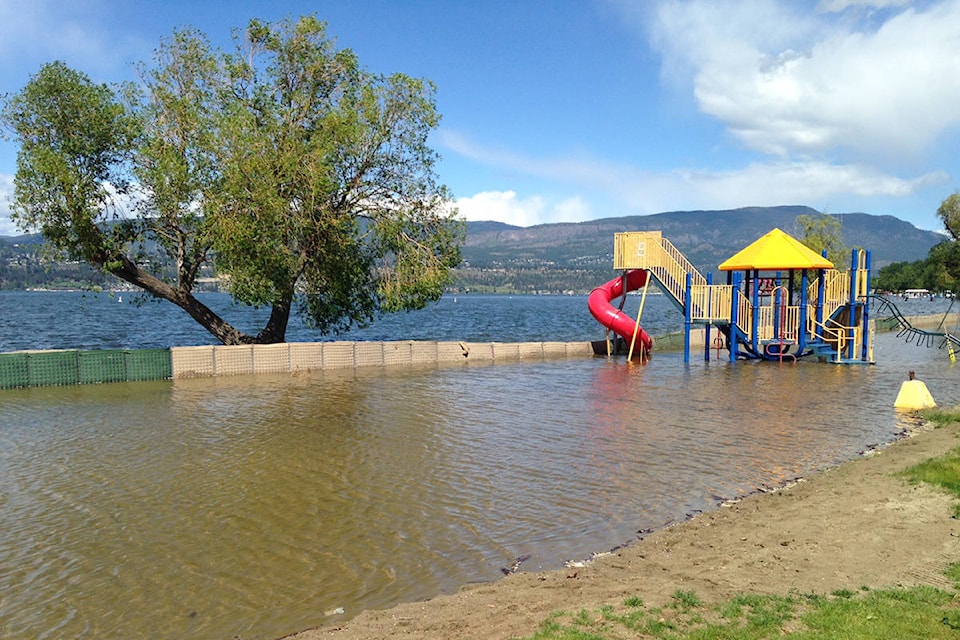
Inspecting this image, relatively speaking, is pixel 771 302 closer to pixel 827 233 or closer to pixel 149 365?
pixel 827 233

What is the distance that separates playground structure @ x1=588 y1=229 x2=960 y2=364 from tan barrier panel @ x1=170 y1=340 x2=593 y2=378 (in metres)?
5.75

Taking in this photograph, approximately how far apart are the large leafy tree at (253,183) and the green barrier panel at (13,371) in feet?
15.5

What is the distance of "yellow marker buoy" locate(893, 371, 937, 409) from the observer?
1927 cm

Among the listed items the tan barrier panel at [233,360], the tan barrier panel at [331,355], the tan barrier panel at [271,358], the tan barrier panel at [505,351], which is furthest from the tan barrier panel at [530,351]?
the tan barrier panel at [233,360]

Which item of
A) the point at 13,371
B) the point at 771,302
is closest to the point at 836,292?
the point at 771,302

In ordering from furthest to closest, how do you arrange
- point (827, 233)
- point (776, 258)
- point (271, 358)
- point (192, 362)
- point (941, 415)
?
point (827, 233), point (776, 258), point (271, 358), point (192, 362), point (941, 415)

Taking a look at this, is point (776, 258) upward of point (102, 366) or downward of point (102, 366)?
upward

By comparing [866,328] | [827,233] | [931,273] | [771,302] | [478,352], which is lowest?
[478,352]

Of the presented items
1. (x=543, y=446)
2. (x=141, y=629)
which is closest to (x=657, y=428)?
(x=543, y=446)

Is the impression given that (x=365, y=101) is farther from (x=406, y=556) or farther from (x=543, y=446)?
(x=406, y=556)

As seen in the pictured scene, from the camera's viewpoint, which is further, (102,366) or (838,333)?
(838,333)

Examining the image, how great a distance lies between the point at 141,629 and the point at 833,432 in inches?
608

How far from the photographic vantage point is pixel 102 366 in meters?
23.8

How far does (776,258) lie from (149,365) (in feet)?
89.8
